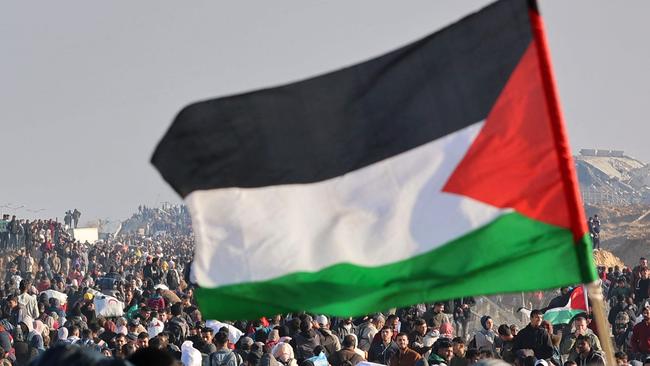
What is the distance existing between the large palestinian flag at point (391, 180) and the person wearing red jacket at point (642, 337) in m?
12.0

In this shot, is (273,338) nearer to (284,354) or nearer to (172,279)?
(284,354)

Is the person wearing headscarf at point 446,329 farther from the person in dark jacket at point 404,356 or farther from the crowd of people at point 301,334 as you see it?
the person in dark jacket at point 404,356

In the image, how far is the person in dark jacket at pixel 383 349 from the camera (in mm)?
15836

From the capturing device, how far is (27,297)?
24.5 m

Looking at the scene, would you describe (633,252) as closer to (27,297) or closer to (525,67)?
(27,297)

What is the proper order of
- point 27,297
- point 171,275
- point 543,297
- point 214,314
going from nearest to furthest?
point 214,314
point 27,297
point 543,297
point 171,275

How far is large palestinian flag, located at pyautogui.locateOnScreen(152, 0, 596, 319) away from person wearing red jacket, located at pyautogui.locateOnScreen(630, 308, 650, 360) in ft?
39.4

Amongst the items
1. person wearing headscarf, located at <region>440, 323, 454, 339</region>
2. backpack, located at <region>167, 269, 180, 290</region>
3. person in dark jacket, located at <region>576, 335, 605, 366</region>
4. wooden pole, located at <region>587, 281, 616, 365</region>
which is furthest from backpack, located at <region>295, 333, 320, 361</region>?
backpack, located at <region>167, 269, 180, 290</region>

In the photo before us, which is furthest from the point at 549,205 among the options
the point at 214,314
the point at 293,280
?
the point at 214,314

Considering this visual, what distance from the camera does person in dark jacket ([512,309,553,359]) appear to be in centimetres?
1459

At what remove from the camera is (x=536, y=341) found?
48.2 feet

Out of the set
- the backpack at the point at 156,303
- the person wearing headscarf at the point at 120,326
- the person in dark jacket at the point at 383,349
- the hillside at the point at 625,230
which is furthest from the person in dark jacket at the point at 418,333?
the hillside at the point at 625,230

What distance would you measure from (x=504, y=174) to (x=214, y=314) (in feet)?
5.05

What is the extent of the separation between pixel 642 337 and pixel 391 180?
12.3 metres
